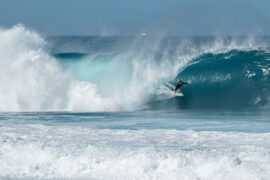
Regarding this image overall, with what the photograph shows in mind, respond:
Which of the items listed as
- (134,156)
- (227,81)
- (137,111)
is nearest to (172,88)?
(227,81)

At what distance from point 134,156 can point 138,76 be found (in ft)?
34.6

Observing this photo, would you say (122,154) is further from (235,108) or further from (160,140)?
(235,108)

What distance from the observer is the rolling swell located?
49.8ft

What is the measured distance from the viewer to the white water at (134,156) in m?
6.46

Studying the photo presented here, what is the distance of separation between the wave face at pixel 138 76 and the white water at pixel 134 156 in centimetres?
606

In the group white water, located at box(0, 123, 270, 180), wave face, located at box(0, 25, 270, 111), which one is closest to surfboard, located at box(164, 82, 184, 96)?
wave face, located at box(0, 25, 270, 111)

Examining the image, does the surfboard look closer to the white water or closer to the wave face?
the wave face

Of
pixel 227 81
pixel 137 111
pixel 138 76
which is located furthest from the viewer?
pixel 138 76

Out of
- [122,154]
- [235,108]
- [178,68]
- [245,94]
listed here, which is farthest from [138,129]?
[178,68]

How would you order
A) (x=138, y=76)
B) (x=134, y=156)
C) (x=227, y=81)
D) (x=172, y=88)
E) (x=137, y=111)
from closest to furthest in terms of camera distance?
1. (x=134, y=156)
2. (x=137, y=111)
3. (x=172, y=88)
4. (x=227, y=81)
5. (x=138, y=76)

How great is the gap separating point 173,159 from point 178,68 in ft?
37.9

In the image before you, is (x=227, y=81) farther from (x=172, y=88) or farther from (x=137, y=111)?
(x=137, y=111)

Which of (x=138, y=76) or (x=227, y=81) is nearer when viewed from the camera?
(x=227, y=81)

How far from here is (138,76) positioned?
1741 cm
